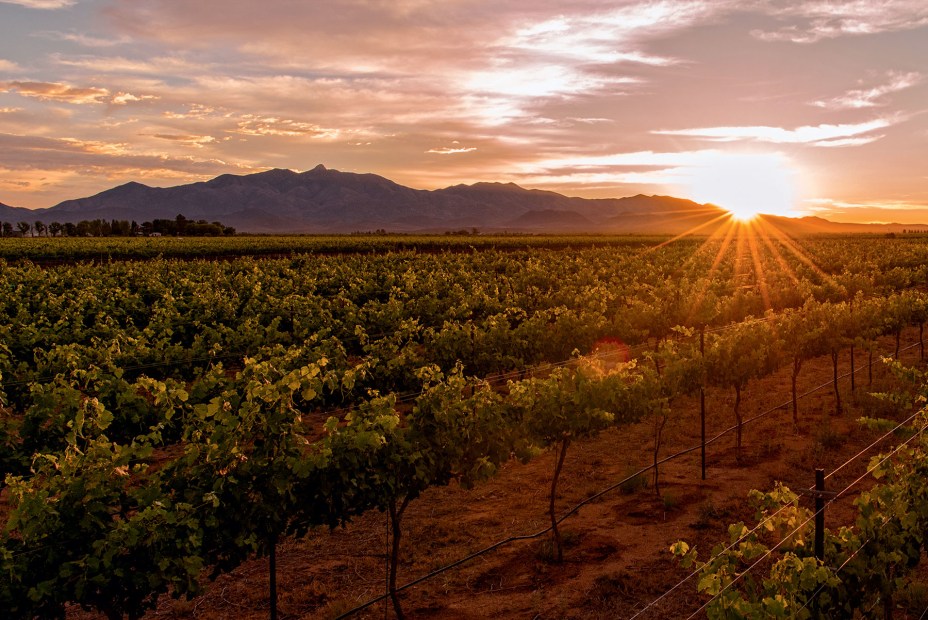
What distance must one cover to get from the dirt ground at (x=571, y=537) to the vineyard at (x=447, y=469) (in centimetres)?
5

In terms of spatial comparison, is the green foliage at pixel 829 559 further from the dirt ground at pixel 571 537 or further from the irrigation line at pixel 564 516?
the irrigation line at pixel 564 516

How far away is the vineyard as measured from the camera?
18.5 feet

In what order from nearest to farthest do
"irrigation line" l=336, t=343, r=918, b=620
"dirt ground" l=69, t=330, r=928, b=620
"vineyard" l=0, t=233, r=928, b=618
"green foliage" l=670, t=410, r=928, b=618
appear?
1. "green foliage" l=670, t=410, r=928, b=618
2. "vineyard" l=0, t=233, r=928, b=618
3. "irrigation line" l=336, t=343, r=918, b=620
4. "dirt ground" l=69, t=330, r=928, b=620

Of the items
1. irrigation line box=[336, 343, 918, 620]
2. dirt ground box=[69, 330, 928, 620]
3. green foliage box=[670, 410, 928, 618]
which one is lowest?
dirt ground box=[69, 330, 928, 620]

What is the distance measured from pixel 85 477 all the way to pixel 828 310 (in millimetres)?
15966

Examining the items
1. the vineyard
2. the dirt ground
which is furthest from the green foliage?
the dirt ground

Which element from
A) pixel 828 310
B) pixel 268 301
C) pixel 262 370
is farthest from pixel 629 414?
pixel 268 301

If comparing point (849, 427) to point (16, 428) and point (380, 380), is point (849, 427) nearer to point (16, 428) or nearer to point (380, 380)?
point (380, 380)

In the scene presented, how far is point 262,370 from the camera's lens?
6922mm

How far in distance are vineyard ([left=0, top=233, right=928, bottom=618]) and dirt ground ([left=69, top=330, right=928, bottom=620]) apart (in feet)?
0.17

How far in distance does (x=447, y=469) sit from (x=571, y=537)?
9.93ft

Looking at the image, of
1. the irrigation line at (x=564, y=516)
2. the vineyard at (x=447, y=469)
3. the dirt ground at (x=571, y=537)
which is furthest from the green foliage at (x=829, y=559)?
the irrigation line at (x=564, y=516)

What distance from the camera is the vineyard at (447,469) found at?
18.5 feet

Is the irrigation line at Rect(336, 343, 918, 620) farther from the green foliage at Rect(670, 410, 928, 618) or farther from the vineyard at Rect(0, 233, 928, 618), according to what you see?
the green foliage at Rect(670, 410, 928, 618)
